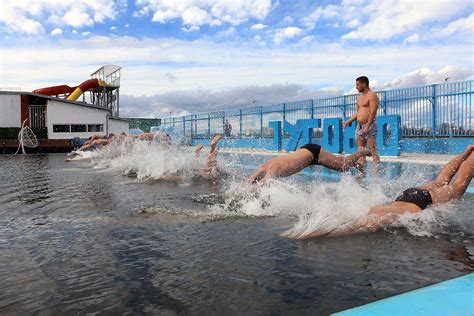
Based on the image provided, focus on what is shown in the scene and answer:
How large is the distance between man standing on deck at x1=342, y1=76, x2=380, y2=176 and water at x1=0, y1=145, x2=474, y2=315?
2.77 m

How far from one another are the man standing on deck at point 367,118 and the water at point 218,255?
2.77 metres

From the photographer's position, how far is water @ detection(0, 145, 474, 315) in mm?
2357

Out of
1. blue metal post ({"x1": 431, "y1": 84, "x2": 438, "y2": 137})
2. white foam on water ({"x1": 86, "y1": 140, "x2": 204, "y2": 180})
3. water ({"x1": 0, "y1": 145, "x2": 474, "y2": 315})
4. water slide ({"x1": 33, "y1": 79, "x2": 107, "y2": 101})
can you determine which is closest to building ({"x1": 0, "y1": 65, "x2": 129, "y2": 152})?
water slide ({"x1": 33, "y1": 79, "x2": 107, "y2": 101})

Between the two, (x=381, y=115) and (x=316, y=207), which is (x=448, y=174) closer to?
(x=316, y=207)

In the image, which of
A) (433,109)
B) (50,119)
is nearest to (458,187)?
(433,109)

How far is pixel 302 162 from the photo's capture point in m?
5.13

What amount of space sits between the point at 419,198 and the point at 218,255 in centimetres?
194

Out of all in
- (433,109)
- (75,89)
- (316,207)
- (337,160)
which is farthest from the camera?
(75,89)

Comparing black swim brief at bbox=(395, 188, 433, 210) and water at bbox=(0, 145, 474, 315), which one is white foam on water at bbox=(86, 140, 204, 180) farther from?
black swim brief at bbox=(395, 188, 433, 210)

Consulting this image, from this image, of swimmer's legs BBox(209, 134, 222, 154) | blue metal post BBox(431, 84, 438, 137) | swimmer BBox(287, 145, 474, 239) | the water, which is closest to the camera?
the water

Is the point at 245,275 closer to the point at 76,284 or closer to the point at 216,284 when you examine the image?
the point at 216,284

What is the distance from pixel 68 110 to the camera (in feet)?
116

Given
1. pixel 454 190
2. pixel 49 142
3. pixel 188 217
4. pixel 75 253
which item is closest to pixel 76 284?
pixel 75 253

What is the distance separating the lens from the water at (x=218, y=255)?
2.36m
